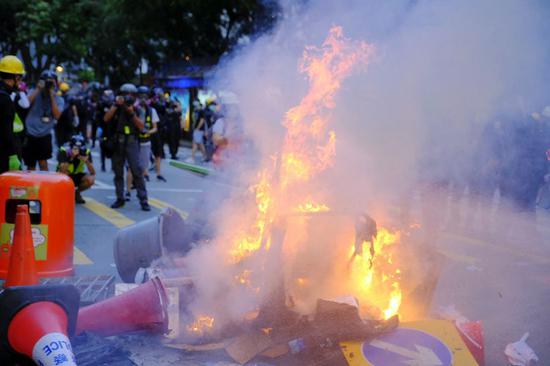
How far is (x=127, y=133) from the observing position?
326 inches

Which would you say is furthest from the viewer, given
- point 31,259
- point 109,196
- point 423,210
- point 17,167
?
point 109,196

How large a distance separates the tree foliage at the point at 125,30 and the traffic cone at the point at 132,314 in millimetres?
13601

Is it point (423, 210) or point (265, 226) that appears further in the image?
point (423, 210)

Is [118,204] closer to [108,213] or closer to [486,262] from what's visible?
[108,213]

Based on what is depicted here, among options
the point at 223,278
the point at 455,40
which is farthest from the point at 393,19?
the point at 223,278

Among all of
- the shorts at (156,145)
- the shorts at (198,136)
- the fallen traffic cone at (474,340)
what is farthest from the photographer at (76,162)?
the shorts at (198,136)

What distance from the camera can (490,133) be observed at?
20.6ft

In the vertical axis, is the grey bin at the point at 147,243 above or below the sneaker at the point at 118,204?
above

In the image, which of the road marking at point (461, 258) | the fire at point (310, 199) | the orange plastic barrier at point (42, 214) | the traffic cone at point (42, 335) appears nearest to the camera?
the traffic cone at point (42, 335)

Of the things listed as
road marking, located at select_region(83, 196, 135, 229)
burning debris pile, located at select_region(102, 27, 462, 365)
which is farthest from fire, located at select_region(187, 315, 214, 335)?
road marking, located at select_region(83, 196, 135, 229)

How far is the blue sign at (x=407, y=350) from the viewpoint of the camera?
3281mm

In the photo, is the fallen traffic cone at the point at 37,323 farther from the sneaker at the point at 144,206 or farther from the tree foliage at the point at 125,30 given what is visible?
the tree foliage at the point at 125,30

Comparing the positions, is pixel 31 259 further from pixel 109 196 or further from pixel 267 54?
pixel 109 196

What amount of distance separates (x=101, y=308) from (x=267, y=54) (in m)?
2.52
